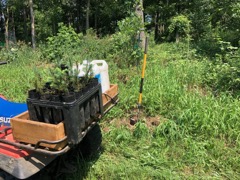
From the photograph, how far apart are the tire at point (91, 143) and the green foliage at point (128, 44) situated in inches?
111

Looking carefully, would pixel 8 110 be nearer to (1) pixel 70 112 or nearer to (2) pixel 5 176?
(2) pixel 5 176

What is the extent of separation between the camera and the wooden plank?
69.6 inches

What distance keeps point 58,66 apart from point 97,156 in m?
1.32

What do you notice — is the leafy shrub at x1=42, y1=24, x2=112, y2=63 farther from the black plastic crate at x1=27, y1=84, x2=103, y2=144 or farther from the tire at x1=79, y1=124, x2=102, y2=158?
the black plastic crate at x1=27, y1=84, x2=103, y2=144

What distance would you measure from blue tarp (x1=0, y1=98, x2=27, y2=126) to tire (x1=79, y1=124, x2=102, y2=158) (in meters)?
0.77

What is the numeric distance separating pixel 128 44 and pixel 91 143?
331cm

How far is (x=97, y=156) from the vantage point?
304 cm

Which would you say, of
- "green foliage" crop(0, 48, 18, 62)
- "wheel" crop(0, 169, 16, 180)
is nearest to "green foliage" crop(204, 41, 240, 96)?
"wheel" crop(0, 169, 16, 180)

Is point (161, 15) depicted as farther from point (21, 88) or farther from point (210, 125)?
point (210, 125)

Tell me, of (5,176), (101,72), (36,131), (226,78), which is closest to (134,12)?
(226,78)

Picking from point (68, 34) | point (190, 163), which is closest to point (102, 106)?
point (190, 163)

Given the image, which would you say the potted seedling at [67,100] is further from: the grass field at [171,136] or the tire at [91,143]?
the grass field at [171,136]

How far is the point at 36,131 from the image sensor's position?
1831 millimetres

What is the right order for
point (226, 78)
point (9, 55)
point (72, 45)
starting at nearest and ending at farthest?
point (226, 78) → point (72, 45) → point (9, 55)
